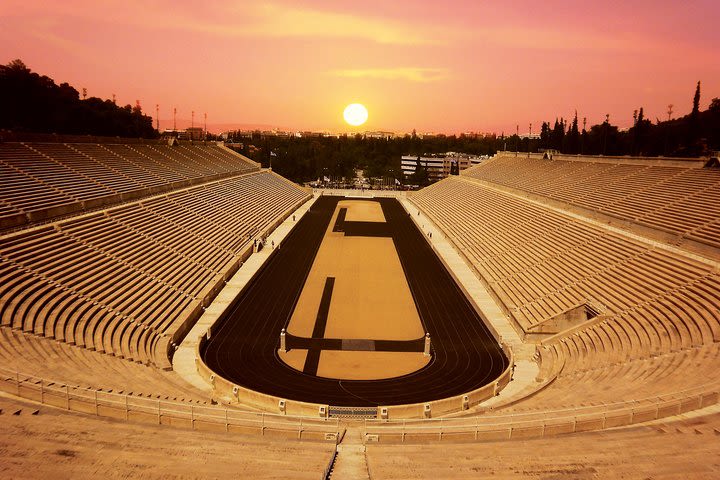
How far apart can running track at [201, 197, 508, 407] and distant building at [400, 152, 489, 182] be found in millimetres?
93845

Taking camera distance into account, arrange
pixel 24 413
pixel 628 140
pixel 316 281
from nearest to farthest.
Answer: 1. pixel 24 413
2. pixel 316 281
3. pixel 628 140

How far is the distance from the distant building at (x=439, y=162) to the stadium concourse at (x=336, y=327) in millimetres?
80837

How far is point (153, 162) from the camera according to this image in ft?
143

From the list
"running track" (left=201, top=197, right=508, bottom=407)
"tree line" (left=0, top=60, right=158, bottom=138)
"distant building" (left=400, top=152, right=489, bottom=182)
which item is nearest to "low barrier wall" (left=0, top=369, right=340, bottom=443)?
"running track" (left=201, top=197, right=508, bottom=407)

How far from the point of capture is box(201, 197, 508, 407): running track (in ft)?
52.0

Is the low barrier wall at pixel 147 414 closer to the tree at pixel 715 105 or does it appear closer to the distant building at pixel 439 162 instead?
the tree at pixel 715 105

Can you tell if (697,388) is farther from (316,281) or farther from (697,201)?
(316,281)

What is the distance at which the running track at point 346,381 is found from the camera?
623 inches

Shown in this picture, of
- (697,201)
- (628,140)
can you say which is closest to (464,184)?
(628,140)

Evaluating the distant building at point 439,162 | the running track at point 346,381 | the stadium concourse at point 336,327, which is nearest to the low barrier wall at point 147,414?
the stadium concourse at point 336,327

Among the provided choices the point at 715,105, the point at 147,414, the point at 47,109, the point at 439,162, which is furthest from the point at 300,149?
the point at 147,414

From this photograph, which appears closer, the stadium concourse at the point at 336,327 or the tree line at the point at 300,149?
the stadium concourse at the point at 336,327

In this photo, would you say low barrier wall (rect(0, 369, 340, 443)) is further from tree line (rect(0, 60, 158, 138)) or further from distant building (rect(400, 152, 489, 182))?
distant building (rect(400, 152, 489, 182))

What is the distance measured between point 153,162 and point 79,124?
83.1 feet
